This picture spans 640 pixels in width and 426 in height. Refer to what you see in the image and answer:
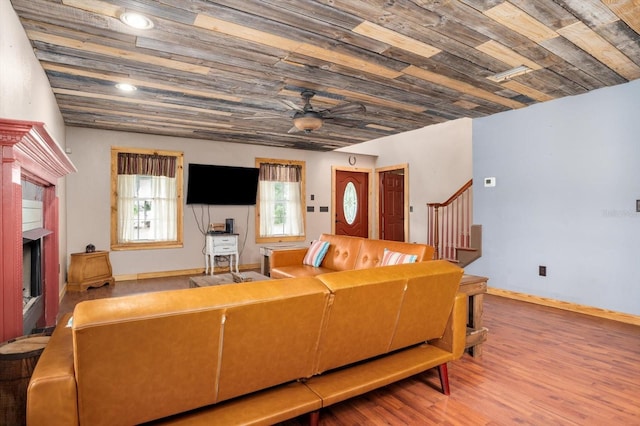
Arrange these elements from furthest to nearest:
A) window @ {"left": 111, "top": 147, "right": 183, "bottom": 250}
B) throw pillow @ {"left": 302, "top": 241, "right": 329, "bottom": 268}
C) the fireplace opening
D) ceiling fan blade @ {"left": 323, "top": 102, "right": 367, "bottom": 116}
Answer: window @ {"left": 111, "top": 147, "right": 183, "bottom": 250} → throw pillow @ {"left": 302, "top": 241, "right": 329, "bottom": 268} → ceiling fan blade @ {"left": 323, "top": 102, "right": 367, "bottom": 116} → the fireplace opening

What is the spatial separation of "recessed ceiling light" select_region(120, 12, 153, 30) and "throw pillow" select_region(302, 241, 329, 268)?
2983mm

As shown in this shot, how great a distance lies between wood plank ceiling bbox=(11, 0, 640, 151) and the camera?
2.26 metres

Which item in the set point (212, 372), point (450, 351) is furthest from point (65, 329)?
point (450, 351)

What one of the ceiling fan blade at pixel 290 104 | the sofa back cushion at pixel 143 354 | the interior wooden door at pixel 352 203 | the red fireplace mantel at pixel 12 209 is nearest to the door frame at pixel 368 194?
the interior wooden door at pixel 352 203

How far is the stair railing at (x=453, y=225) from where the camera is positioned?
19.7 feet

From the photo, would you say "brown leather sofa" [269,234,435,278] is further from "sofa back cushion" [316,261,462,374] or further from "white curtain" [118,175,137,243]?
"white curtain" [118,175,137,243]

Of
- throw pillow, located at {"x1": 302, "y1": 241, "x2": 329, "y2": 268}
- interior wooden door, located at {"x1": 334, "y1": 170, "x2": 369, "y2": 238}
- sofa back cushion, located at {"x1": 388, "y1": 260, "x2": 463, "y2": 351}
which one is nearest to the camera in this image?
sofa back cushion, located at {"x1": 388, "y1": 260, "x2": 463, "y2": 351}

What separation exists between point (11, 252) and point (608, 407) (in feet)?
11.3

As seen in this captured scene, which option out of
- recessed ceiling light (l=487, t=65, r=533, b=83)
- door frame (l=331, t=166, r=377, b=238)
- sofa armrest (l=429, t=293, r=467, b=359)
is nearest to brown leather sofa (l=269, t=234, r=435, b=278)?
sofa armrest (l=429, t=293, r=467, b=359)

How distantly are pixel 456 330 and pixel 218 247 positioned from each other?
15.3 ft

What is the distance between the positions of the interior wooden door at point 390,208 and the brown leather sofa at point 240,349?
6095mm

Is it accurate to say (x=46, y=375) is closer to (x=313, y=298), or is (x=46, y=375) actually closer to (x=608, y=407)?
(x=313, y=298)

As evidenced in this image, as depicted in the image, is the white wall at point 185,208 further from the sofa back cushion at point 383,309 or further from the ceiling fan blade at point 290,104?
the sofa back cushion at point 383,309

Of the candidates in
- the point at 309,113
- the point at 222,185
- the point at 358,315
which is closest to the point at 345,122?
the point at 309,113
